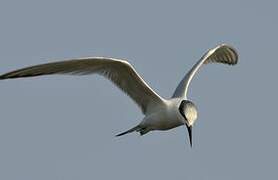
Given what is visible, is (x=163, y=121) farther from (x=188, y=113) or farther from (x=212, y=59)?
(x=212, y=59)

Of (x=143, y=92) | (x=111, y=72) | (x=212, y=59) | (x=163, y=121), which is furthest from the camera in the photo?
(x=212, y=59)

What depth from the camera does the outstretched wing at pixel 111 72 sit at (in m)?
12.5

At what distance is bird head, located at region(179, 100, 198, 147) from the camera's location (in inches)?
549

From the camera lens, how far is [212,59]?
56.3 feet

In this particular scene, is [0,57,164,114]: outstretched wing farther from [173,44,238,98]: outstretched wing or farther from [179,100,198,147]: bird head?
[173,44,238,98]: outstretched wing

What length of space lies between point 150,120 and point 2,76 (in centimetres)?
315

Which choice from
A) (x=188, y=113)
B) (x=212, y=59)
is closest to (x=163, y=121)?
(x=188, y=113)

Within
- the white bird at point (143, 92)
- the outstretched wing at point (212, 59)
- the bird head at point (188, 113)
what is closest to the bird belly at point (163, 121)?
the white bird at point (143, 92)

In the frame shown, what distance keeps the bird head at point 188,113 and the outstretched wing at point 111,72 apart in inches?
19.3

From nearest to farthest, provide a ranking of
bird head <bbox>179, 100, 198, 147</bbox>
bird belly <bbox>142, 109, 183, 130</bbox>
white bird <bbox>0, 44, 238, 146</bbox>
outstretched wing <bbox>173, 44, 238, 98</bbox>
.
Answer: white bird <bbox>0, 44, 238, 146</bbox>, bird head <bbox>179, 100, 198, 147</bbox>, bird belly <bbox>142, 109, 183, 130</bbox>, outstretched wing <bbox>173, 44, 238, 98</bbox>

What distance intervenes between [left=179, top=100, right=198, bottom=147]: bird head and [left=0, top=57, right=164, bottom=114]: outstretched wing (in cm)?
49

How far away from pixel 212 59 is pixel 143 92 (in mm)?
3083

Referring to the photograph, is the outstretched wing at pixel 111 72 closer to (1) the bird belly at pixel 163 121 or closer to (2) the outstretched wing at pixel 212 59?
(1) the bird belly at pixel 163 121

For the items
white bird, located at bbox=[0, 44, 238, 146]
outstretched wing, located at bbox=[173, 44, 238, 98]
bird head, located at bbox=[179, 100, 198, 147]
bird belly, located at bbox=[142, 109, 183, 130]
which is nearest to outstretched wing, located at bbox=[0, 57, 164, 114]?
white bird, located at bbox=[0, 44, 238, 146]
